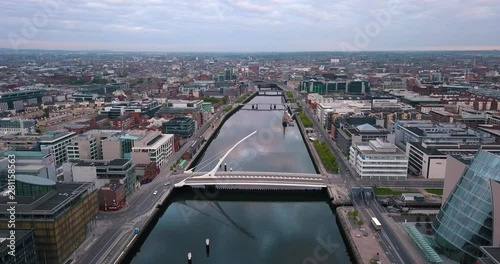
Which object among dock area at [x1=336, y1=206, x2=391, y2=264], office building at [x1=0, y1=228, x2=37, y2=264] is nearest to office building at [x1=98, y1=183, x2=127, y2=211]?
office building at [x1=0, y1=228, x2=37, y2=264]

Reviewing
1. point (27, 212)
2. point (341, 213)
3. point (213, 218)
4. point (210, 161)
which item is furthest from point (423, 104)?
point (27, 212)

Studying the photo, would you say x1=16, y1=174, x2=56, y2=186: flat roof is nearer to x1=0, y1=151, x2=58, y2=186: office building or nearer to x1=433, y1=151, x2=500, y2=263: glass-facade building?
x1=0, y1=151, x2=58, y2=186: office building

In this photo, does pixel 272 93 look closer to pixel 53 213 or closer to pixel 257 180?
pixel 257 180

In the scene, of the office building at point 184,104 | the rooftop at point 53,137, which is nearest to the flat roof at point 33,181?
the rooftop at point 53,137

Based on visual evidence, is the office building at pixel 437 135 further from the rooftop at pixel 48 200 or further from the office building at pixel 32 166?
the office building at pixel 32 166

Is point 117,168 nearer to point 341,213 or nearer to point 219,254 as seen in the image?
point 219,254

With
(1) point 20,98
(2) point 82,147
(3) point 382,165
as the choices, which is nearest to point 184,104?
(2) point 82,147

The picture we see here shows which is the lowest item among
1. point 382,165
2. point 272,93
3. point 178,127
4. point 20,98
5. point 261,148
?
point 261,148
